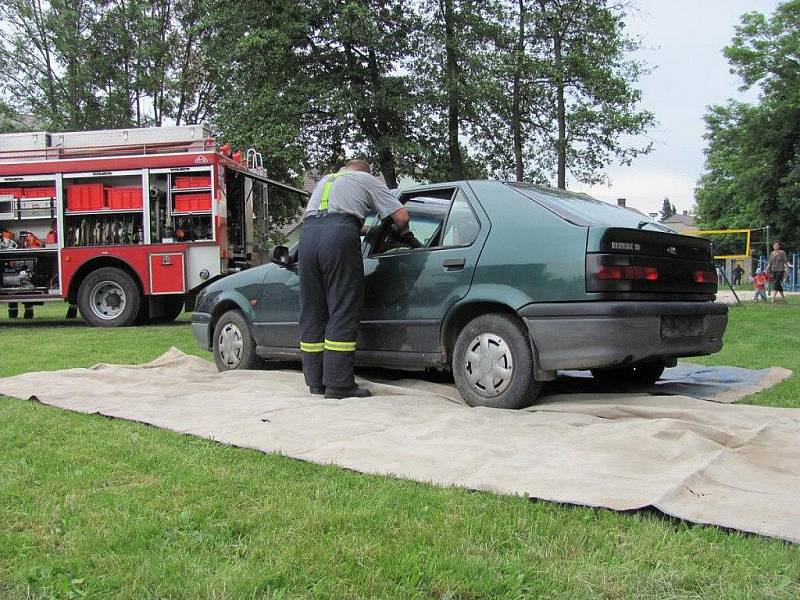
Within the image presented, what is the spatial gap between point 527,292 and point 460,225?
81 cm

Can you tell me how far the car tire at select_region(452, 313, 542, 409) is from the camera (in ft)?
14.5

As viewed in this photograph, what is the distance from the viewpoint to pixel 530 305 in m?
4.35

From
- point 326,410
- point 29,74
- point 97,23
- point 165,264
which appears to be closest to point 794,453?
point 326,410

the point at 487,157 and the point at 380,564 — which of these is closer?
the point at 380,564

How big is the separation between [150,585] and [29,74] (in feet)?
98.6

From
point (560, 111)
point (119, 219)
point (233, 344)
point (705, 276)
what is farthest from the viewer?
point (560, 111)

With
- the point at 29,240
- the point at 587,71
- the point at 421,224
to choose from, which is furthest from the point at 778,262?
the point at 29,240

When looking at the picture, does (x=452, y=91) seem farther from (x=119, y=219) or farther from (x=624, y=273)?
(x=624, y=273)

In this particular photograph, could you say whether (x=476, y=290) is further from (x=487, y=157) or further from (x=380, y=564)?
(x=487, y=157)

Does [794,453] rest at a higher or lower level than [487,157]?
lower

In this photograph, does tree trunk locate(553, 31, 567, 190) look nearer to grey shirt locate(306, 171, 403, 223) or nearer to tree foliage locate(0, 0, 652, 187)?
tree foliage locate(0, 0, 652, 187)

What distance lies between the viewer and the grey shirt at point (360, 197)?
5.10 meters

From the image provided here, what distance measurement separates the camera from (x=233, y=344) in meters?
A: 6.52

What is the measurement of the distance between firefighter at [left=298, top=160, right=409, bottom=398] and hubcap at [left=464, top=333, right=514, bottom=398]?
→ 0.87m
